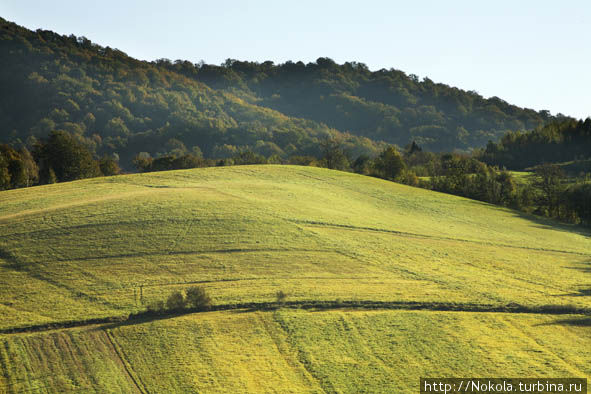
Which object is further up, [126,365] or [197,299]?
[197,299]

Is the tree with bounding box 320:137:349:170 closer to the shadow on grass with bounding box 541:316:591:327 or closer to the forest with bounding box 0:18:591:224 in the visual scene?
the forest with bounding box 0:18:591:224

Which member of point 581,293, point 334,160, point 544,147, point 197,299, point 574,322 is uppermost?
point 544,147

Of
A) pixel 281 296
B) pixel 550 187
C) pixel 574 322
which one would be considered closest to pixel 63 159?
pixel 281 296

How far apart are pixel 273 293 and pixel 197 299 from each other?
15.1ft

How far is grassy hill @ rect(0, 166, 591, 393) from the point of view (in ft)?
74.4

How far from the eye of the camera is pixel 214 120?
17925 centimetres

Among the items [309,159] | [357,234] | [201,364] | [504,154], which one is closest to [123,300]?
[201,364]

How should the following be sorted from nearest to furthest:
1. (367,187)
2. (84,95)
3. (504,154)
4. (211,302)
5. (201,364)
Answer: (201,364) → (211,302) → (367,187) → (504,154) → (84,95)

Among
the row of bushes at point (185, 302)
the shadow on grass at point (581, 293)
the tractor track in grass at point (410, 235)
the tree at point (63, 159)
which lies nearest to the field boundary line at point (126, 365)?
the row of bushes at point (185, 302)

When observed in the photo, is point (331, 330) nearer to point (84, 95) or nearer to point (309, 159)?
point (309, 159)

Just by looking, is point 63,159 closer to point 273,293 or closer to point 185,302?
point 185,302

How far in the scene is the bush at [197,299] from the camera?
29.1 meters

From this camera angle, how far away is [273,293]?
102 ft

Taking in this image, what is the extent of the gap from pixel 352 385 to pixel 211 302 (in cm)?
1093
